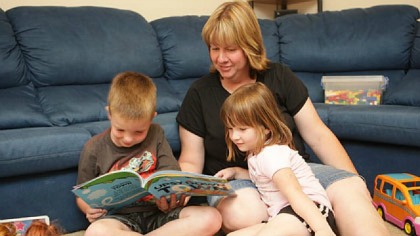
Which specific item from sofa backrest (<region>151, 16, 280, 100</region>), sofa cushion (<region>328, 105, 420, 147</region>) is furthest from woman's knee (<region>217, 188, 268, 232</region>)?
sofa backrest (<region>151, 16, 280, 100</region>)

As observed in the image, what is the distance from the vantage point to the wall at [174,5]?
8.51 feet

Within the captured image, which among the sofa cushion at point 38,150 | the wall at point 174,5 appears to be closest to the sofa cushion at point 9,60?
the wall at point 174,5

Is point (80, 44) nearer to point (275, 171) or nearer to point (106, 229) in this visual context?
point (106, 229)

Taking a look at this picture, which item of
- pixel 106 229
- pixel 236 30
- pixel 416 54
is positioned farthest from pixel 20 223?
pixel 416 54

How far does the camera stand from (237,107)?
136 cm

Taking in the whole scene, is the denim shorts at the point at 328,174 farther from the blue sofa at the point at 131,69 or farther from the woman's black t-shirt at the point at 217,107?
the blue sofa at the point at 131,69

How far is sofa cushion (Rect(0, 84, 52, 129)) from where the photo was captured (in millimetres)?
1917

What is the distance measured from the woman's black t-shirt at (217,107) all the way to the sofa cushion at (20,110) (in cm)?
73

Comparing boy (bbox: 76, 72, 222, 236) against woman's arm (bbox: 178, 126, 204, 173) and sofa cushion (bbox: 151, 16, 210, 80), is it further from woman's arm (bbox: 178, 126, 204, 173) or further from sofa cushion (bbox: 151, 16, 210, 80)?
sofa cushion (bbox: 151, 16, 210, 80)

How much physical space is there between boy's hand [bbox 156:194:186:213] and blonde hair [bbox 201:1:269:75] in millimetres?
535

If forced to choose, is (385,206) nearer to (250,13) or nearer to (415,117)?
(415,117)

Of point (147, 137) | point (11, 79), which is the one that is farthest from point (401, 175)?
point (11, 79)

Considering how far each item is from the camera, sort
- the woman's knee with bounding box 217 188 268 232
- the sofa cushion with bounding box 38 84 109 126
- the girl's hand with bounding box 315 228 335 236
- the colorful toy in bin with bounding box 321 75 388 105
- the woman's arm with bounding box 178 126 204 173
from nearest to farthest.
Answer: the girl's hand with bounding box 315 228 335 236
the woman's knee with bounding box 217 188 268 232
the woman's arm with bounding box 178 126 204 173
the sofa cushion with bounding box 38 84 109 126
the colorful toy in bin with bounding box 321 75 388 105

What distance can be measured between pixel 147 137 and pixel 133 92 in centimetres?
19
